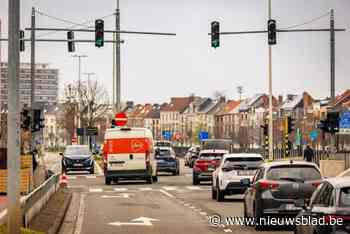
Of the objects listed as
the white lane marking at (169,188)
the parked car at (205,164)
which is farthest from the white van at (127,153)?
the parked car at (205,164)

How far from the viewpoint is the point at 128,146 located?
48656 millimetres

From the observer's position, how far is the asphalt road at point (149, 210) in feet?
78.2

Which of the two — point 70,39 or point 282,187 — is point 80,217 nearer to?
point 282,187

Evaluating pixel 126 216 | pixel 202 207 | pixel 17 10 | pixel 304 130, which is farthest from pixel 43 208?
pixel 304 130

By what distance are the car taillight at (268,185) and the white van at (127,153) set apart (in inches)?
1006

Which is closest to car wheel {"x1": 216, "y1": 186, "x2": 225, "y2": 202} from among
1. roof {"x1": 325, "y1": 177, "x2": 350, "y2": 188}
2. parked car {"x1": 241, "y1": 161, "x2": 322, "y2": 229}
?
parked car {"x1": 241, "y1": 161, "x2": 322, "y2": 229}

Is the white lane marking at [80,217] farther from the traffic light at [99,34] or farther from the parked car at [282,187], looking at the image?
the traffic light at [99,34]

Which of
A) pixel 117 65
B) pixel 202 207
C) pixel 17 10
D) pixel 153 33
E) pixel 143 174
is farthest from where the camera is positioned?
pixel 117 65

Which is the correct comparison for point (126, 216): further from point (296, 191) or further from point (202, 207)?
point (296, 191)

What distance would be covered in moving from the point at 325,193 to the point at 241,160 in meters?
19.7

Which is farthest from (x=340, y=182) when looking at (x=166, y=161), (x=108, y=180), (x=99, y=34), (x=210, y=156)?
(x=166, y=161)

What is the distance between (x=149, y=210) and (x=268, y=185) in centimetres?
839

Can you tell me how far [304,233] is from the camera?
1560 cm

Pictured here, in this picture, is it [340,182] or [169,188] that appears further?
[169,188]
